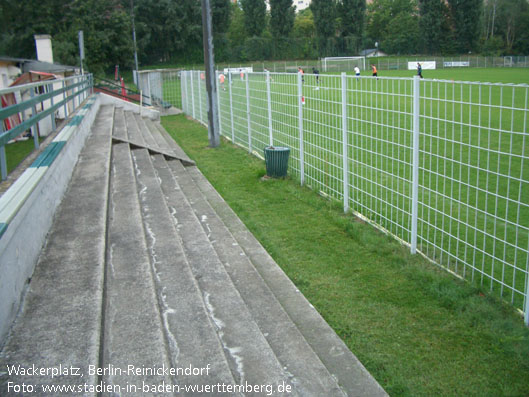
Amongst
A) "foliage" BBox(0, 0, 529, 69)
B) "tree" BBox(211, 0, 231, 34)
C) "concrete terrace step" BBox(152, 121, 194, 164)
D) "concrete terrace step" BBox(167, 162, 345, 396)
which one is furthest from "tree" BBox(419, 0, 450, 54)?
"concrete terrace step" BBox(167, 162, 345, 396)

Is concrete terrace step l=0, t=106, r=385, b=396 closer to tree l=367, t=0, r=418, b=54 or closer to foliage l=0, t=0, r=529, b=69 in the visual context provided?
foliage l=0, t=0, r=529, b=69

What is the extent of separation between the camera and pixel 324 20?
2940 inches

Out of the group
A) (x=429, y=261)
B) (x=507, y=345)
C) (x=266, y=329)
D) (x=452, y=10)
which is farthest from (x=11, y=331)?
(x=452, y=10)

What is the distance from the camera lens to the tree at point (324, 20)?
2918 inches

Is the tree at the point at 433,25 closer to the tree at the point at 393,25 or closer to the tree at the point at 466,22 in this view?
the tree at the point at 466,22

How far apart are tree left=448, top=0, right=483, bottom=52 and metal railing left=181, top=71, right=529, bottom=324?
215ft

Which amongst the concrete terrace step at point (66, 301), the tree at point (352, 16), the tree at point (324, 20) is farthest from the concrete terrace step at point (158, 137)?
the tree at point (352, 16)

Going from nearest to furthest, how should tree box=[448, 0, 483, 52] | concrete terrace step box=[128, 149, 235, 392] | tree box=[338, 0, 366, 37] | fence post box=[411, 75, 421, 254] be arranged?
concrete terrace step box=[128, 149, 235, 392], fence post box=[411, 75, 421, 254], tree box=[448, 0, 483, 52], tree box=[338, 0, 366, 37]

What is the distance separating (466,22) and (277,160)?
2905 inches

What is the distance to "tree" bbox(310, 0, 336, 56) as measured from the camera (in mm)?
74125

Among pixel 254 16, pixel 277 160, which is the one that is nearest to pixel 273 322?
pixel 277 160

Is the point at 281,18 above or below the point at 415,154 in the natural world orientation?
above

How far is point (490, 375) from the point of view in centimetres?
351

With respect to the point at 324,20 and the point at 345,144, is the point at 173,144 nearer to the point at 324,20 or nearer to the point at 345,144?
the point at 345,144
